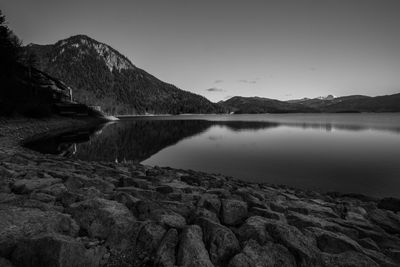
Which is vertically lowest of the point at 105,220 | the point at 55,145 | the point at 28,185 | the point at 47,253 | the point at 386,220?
the point at 386,220

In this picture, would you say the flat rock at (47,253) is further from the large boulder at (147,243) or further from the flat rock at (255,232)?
the flat rock at (255,232)

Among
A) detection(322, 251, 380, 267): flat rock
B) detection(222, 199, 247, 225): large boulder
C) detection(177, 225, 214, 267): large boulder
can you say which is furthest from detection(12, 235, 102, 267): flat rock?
detection(322, 251, 380, 267): flat rock

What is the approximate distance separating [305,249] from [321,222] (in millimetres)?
2378

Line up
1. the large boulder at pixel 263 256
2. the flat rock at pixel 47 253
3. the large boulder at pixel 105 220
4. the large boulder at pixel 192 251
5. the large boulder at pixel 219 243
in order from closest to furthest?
the flat rock at pixel 47 253 < the large boulder at pixel 192 251 < the large boulder at pixel 263 256 < the large boulder at pixel 219 243 < the large boulder at pixel 105 220

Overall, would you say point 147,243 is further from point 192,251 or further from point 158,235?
point 192,251

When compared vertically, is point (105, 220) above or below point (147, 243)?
above

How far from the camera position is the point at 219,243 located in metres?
4.77

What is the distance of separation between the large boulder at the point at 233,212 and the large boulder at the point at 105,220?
2621mm

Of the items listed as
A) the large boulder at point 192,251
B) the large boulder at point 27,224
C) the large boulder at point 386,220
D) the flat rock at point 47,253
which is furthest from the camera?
the large boulder at point 386,220

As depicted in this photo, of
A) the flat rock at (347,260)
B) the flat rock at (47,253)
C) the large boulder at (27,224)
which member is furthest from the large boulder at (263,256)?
Result: the large boulder at (27,224)

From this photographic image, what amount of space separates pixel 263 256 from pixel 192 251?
4.82ft

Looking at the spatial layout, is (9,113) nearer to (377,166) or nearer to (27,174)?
(27,174)

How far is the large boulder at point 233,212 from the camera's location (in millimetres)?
6340

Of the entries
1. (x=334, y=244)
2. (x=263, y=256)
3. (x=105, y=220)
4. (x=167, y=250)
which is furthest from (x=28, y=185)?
(x=334, y=244)
